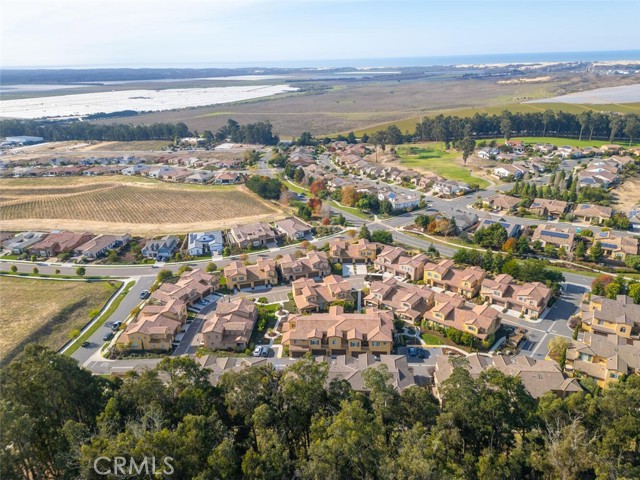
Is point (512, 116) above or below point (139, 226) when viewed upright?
above

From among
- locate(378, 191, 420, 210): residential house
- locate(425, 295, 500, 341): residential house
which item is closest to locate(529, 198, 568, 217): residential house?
locate(378, 191, 420, 210): residential house

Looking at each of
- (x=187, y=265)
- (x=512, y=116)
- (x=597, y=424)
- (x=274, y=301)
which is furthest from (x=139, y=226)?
(x=512, y=116)

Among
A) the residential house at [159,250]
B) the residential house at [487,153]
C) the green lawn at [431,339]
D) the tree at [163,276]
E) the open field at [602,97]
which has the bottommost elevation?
the green lawn at [431,339]

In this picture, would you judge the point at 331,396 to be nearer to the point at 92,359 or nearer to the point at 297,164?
the point at 92,359

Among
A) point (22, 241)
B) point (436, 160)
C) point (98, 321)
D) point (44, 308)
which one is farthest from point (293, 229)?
point (436, 160)

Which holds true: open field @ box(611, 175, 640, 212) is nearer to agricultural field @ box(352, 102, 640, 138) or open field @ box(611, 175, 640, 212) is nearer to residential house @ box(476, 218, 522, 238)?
residential house @ box(476, 218, 522, 238)

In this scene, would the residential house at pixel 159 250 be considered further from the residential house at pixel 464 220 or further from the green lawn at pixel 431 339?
the residential house at pixel 464 220

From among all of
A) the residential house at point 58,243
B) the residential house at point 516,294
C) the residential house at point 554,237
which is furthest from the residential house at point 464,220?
the residential house at point 58,243

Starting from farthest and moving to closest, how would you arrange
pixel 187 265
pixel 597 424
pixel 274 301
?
pixel 187 265
pixel 274 301
pixel 597 424
